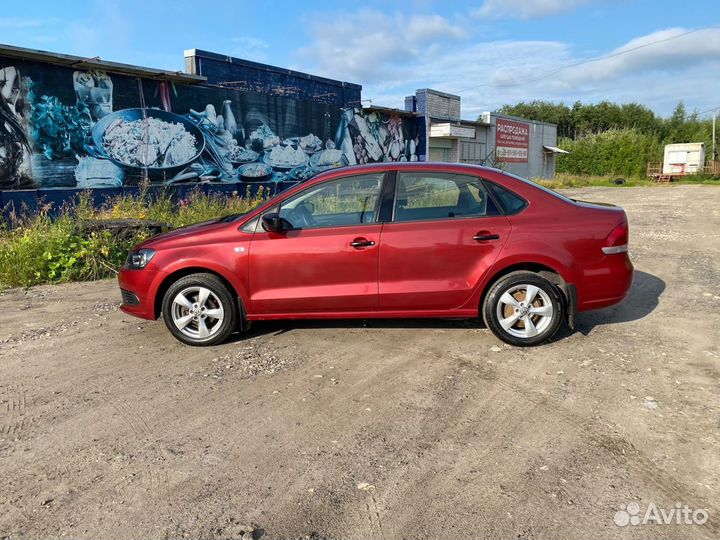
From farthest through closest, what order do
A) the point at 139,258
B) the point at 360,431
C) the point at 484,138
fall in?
the point at 484,138 → the point at 139,258 → the point at 360,431

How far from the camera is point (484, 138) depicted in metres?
35.5

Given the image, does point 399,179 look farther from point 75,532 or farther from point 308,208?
point 75,532

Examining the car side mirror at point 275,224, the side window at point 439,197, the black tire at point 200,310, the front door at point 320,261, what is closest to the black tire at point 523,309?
the side window at point 439,197

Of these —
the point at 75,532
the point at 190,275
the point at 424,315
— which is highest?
the point at 190,275

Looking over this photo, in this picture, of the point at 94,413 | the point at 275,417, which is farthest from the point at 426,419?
the point at 94,413

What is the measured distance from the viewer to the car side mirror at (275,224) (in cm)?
484

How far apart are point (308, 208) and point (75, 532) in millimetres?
Answer: 3275

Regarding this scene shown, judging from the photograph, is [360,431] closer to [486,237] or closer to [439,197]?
[486,237]

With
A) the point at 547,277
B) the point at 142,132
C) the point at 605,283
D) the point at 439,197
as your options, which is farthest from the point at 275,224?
the point at 142,132

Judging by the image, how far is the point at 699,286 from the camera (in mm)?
7078

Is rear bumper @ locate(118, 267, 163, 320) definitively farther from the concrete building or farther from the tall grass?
the concrete building

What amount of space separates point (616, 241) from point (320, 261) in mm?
2709

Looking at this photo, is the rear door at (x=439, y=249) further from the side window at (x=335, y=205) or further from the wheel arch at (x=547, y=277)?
the side window at (x=335, y=205)

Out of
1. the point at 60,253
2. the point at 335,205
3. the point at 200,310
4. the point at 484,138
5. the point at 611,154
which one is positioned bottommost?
the point at 200,310
